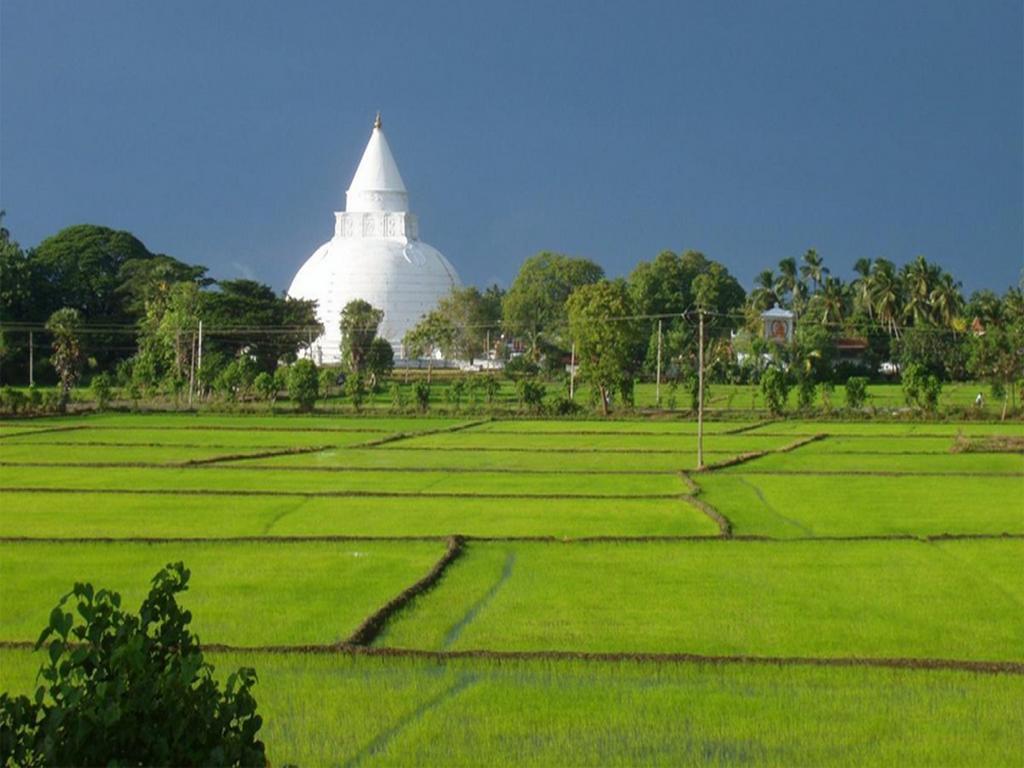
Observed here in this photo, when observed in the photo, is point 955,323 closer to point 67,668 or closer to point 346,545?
point 346,545

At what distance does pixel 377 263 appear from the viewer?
3007 inches

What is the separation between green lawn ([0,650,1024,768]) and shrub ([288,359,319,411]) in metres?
31.3

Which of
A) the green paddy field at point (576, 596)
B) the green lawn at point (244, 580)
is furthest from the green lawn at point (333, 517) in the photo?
the green lawn at point (244, 580)

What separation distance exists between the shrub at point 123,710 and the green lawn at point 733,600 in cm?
554

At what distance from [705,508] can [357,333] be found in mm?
43060

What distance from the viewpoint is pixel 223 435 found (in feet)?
106

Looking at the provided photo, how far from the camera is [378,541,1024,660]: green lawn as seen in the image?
10.2 metres

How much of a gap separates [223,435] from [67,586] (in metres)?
20.1

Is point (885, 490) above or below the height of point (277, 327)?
below

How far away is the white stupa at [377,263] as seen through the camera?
74.9 m

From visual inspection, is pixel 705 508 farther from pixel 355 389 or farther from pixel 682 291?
pixel 682 291

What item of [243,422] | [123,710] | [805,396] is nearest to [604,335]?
[805,396]

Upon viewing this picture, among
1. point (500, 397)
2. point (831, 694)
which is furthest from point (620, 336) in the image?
point (831, 694)

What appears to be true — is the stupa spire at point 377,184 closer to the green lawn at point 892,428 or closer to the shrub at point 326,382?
the shrub at point 326,382
